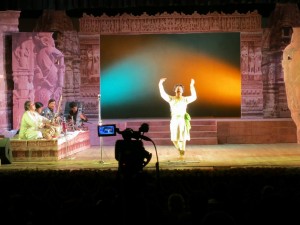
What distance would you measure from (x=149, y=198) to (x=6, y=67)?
10.4m

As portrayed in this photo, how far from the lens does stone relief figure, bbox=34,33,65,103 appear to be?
49.4ft

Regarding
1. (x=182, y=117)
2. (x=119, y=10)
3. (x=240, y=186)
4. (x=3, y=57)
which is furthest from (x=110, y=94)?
(x=240, y=186)

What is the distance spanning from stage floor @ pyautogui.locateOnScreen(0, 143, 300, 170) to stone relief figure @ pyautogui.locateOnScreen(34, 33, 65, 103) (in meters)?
1.76

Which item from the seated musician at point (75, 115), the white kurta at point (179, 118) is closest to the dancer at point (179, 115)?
the white kurta at point (179, 118)

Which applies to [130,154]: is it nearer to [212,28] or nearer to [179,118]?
[179,118]

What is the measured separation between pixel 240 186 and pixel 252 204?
1.28 m

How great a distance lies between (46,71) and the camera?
15227 millimetres

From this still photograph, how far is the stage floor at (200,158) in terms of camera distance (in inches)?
451

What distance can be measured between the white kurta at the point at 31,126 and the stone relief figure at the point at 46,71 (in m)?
2.35

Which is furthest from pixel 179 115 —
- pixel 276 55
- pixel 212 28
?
pixel 276 55

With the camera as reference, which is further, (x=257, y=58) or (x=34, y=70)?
(x=257, y=58)

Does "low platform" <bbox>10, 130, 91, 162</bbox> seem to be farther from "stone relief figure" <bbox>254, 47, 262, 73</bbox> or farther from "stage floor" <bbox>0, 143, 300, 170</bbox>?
"stone relief figure" <bbox>254, 47, 262, 73</bbox>

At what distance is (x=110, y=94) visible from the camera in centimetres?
1889

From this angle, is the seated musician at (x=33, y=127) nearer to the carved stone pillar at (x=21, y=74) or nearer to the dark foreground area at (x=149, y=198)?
the carved stone pillar at (x=21, y=74)
